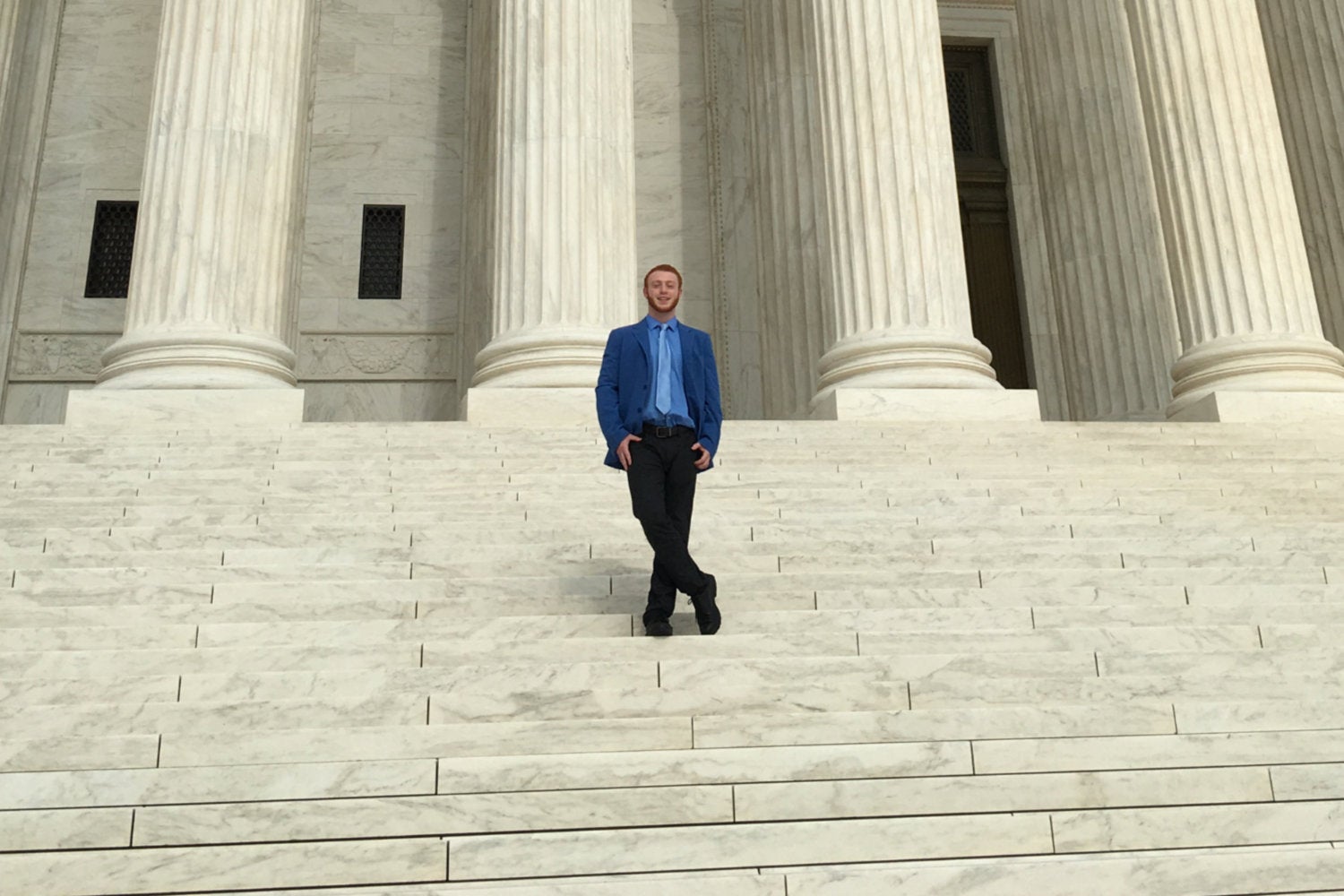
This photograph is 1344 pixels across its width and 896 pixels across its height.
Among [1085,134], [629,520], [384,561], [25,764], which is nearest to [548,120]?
Answer: [629,520]

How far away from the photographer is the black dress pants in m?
9.31

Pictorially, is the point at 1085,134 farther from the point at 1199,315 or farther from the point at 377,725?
the point at 377,725

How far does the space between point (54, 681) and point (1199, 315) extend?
2062cm

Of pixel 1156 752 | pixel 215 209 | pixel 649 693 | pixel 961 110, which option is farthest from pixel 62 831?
pixel 961 110

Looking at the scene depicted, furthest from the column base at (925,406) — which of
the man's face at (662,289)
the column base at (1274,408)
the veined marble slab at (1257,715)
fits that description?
the veined marble slab at (1257,715)

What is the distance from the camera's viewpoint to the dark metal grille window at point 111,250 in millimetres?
29531

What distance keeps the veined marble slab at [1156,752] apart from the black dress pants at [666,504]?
2.73 meters

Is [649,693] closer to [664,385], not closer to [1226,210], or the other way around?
[664,385]

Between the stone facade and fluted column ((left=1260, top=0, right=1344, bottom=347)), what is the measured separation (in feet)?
0.31

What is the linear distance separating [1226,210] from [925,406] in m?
7.60

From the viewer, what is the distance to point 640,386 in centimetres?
973

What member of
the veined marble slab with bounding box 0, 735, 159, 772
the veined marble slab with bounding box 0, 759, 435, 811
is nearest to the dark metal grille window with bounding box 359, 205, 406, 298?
the veined marble slab with bounding box 0, 735, 159, 772

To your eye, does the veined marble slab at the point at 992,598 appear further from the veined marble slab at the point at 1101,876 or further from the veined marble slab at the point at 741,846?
the veined marble slab at the point at 1101,876

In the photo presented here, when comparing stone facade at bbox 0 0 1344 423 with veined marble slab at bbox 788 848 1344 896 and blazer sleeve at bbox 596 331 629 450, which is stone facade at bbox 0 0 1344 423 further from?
veined marble slab at bbox 788 848 1344 896
